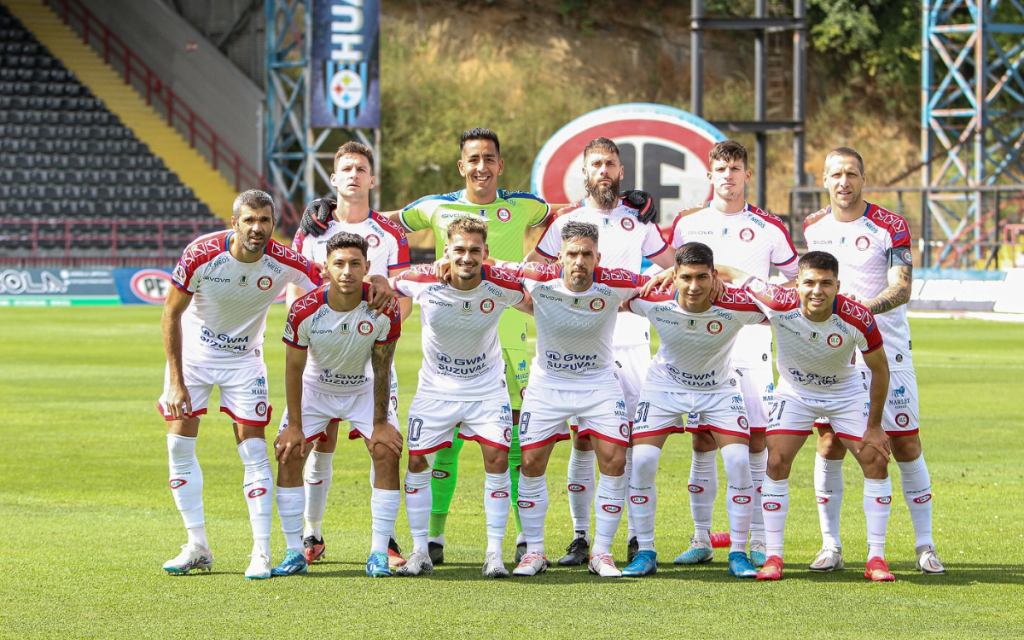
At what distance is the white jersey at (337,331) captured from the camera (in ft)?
23.5

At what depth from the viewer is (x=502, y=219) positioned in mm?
8102

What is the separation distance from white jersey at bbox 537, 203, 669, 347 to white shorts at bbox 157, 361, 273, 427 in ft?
6.49

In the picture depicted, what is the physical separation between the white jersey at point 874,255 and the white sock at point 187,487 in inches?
152

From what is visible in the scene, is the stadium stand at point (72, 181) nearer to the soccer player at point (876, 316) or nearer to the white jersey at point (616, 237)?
the white jersey at point (616, 237)

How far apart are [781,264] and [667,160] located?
14.7 feet

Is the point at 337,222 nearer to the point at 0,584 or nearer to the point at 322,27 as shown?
→ the point at 0,584

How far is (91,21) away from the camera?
42.2m

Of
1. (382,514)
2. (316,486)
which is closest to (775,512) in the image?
(382,514)

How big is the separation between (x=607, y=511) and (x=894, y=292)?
6.86 ft

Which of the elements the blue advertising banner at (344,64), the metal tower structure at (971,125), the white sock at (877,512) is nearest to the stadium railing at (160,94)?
the blue advertising banner at (344,64)

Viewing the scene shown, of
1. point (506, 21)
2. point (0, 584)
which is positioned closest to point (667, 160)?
point (0, 584)

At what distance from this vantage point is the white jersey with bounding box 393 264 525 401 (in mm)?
7254

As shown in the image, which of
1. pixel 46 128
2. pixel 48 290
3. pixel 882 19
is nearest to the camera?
pixel 48 290

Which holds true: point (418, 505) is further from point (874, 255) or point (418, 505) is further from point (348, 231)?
point (874, 255)
